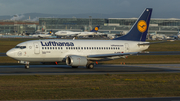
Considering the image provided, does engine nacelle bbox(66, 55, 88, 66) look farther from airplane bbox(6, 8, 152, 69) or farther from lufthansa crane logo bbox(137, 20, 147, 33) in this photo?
lufthansa crane logo bbox(137, 20, 147, 33)

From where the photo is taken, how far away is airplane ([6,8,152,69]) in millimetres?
35438

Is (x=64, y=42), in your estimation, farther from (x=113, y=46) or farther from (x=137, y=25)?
(x=137, y=25)

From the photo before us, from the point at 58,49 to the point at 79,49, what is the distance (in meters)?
3.29

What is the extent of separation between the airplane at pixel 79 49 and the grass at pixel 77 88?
8072 mm

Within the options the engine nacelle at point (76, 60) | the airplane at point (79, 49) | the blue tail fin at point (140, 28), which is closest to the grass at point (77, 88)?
the engine nacelle at point (76, 60)

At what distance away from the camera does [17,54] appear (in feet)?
113

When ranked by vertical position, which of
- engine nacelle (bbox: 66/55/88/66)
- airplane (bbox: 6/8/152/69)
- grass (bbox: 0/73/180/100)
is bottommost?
grass (bbox: 0/73/180/100)

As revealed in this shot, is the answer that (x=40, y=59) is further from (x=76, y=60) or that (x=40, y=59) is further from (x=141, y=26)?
(x=141, y=26)

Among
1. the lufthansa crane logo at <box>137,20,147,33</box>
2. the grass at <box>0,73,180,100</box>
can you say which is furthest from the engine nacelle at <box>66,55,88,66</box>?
the lufthansa crane logo at <box>137,20,147,33</box>

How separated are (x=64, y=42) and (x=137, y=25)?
1354cm

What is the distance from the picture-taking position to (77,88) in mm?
21953

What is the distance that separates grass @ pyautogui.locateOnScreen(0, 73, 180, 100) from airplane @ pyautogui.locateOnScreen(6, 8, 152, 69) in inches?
318

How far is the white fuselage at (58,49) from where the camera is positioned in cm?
3519

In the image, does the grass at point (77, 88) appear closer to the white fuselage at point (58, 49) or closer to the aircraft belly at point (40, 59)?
the aircraft belly at point (40, 59)
